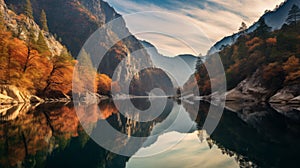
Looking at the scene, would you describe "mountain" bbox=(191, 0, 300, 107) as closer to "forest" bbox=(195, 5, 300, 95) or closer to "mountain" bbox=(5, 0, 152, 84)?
"forest" bbox=(195, 5, 300, 95)

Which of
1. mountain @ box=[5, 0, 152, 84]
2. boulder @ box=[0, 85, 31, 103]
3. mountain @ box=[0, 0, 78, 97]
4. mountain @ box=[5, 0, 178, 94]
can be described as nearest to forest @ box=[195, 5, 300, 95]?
mountain @ box=[0, 0, 78, 97]

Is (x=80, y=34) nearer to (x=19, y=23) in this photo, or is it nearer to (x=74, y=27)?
(x=74, y=27)

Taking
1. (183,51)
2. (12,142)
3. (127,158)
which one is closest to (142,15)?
(183,51)

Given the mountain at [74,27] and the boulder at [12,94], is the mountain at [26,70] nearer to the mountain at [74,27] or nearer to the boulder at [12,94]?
the boulder at [12,94]

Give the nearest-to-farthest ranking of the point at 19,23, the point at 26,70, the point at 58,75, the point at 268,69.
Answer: the point at 26,70 → the point at 268,69 → the point at 58,75 → the point at 19,23

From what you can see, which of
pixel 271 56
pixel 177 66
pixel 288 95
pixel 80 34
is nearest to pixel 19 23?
pixel 80 34

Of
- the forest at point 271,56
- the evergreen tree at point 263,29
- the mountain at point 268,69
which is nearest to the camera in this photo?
the mountain at point 268,69

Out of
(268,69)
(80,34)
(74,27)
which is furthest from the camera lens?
(74,27)

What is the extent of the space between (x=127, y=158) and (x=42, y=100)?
152ft

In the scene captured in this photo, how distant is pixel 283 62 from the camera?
47719 millimetres

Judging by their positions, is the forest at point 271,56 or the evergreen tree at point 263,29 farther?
the evergreen tree at point 263,29

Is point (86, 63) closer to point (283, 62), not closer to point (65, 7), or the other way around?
point (283, 62)

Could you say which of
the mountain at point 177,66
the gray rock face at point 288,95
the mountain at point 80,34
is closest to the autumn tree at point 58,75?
the mountain at point 177,66

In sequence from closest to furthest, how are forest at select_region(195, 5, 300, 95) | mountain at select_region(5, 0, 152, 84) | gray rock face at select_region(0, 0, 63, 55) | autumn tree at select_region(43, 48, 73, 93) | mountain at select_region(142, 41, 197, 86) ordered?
mountain at select_region(142, 41, 197, 86), forest at select_region(195, 5, 300, 95), autumn tree at select_region(43, 48, 73, 93), gray rock face at select_region(0, 0, 63, 55), mountain at select_region(5, 0, 152, 84)
